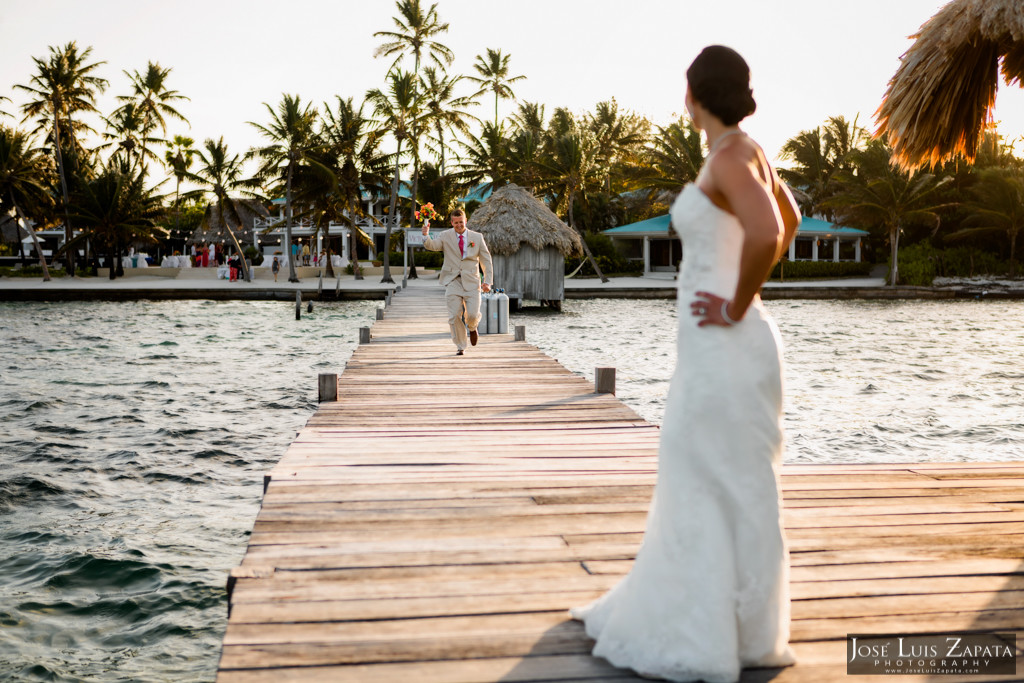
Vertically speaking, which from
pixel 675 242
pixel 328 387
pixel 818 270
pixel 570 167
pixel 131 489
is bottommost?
pixel 131 489

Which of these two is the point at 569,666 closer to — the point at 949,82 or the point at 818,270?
the point at 949,82

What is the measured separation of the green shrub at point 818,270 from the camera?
4284cm

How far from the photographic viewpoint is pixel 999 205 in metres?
40.6

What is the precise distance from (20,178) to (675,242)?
115ft

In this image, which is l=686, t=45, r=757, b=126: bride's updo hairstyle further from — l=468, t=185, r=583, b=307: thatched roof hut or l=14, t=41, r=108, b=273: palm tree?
l=14, t=41, r=108, b=273: palm tree

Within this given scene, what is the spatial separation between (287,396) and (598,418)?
865 centimetres

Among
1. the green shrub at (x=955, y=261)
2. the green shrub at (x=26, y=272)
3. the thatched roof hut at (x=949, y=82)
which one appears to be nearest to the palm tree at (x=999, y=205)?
the green shrub at (x=955, y=261)

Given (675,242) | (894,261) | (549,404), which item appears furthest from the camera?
(675,242)

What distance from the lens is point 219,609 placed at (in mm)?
5996

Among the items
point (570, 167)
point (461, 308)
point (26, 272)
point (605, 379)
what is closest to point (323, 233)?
point (26, 272)

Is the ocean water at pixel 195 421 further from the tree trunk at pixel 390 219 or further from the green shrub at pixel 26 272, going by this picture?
the green shrub at pixel 26 272

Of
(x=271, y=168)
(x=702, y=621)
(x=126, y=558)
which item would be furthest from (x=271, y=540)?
(x=271, y=168)

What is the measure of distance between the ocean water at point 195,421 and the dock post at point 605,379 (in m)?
3.32

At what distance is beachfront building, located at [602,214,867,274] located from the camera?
4550 cm
